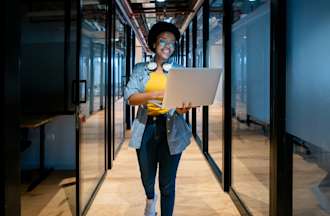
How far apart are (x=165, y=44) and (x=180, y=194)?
199 centimetres

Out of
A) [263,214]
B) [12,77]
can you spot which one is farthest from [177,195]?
[12,77]

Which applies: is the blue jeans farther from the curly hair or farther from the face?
the curly hair

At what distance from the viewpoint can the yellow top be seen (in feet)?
8.40

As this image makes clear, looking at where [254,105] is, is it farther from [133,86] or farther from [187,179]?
[187,179]

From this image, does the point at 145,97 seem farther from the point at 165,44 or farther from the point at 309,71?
the point at 309,71

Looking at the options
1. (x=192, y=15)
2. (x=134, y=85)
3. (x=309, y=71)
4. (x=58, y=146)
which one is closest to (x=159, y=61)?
(x=134, y=85)

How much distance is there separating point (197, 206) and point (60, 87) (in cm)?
240

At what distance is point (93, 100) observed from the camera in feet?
13.9

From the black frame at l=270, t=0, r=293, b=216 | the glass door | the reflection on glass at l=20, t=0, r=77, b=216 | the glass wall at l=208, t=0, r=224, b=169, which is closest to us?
the black frame at l=270, t=0, r=293, b=216

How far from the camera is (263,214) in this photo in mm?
2938

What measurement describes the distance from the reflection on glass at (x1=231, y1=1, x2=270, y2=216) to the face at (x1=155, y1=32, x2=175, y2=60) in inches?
28.4

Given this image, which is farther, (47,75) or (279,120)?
(47,75)

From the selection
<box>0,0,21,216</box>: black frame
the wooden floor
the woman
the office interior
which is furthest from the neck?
the wooden floor

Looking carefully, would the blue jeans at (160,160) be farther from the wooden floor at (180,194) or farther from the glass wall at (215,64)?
the glass wall at (215,64)
